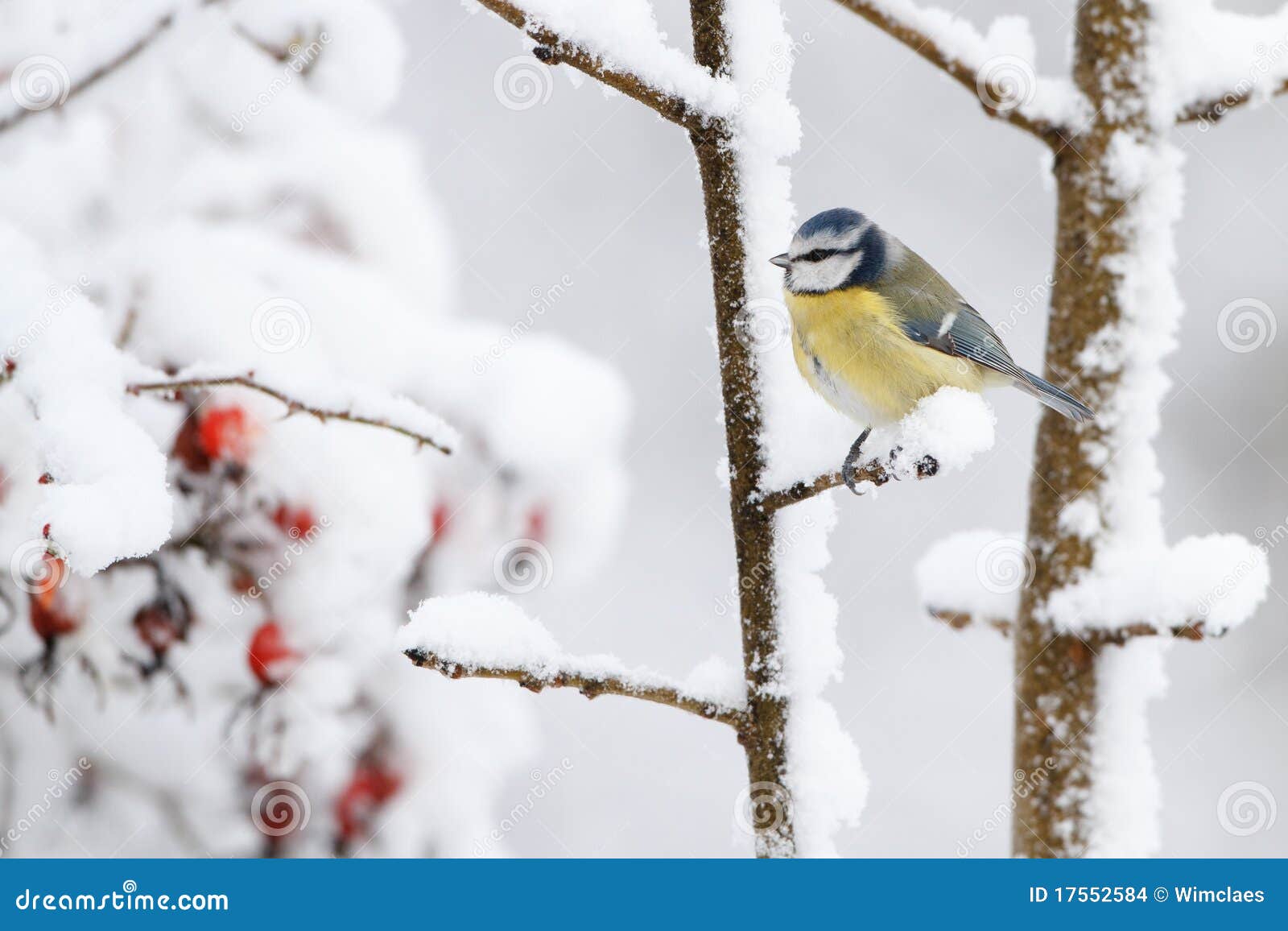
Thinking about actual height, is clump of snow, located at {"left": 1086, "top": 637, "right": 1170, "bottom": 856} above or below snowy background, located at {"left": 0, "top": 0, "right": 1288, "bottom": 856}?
below

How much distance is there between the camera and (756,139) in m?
0.98

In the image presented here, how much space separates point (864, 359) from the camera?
1801 millimetres

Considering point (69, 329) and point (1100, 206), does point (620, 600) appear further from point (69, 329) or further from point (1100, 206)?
point (69, 329)

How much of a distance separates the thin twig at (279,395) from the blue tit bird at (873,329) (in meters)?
0.77

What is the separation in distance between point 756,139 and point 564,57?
18 cm
